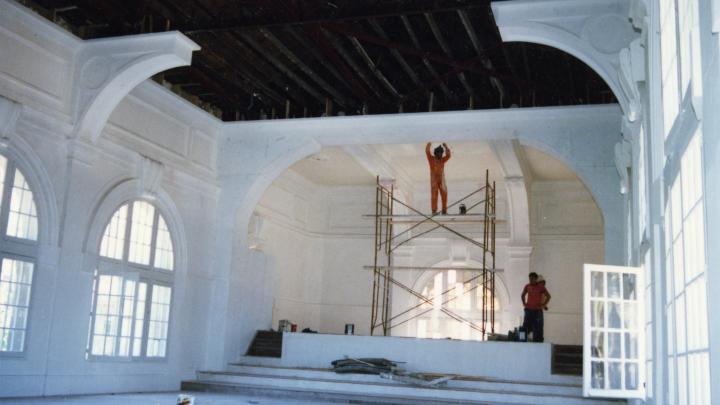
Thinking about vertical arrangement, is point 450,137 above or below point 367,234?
above

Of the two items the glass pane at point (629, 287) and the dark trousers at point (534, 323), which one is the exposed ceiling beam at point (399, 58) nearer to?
the glass pane at point (629, 287)

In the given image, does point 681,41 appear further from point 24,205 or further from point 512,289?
point 512,289

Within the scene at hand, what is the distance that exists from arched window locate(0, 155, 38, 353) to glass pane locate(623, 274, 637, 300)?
23.4 ft

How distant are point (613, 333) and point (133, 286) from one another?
7.28 metres

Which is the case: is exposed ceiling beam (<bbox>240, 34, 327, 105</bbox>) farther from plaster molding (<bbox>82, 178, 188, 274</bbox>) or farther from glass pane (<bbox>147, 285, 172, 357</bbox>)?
glass pane (<bbox>147, 285, 172, 357</bbox>)

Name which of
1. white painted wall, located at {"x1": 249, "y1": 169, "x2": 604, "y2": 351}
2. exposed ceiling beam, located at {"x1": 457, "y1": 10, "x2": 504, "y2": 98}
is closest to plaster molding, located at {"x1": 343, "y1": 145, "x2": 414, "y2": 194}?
white painted wall, located at {"x1": 249, "y1": 169, "x2": 604, "y2": 351}

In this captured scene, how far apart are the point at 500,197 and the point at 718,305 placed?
1614 cm

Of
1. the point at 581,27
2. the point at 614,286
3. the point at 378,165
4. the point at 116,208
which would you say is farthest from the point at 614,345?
the point at 378,165

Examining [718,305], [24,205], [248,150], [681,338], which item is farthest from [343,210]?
[718,305]

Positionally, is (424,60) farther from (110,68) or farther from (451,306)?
(451,306)

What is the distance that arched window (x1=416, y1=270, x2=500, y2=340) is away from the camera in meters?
18.8

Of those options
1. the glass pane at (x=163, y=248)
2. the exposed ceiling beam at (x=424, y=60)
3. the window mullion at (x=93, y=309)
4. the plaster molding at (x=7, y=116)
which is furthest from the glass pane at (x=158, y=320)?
the exposed ceiling beam at (x=424, y=60)

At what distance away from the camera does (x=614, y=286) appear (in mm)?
7785

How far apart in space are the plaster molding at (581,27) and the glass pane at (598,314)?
203cm
